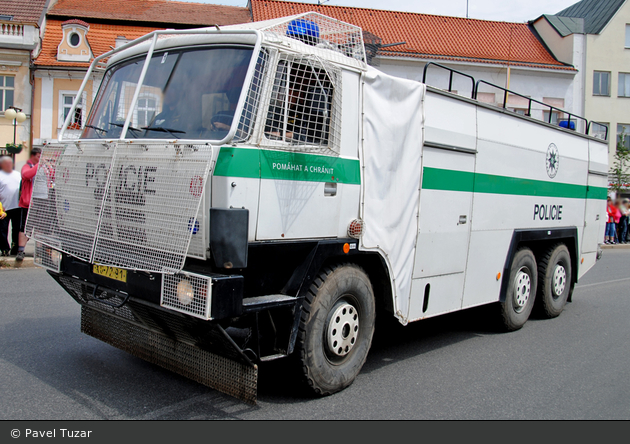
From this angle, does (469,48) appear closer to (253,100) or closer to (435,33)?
(435,33)

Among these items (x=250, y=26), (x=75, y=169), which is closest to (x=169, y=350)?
(x=75, y=169)

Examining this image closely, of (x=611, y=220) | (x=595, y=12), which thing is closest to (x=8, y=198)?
(x=611, y=220)

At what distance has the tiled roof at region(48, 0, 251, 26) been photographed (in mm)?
30141

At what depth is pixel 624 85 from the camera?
3762cm

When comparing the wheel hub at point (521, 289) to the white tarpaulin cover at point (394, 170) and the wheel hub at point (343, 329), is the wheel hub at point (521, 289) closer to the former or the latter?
the white tarpaulin cover at point (394, 170)

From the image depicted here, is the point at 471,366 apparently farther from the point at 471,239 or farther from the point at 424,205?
the point at 424,205

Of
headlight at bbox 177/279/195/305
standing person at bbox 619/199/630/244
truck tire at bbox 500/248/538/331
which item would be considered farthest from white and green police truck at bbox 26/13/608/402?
standing person at bbox 619/199/630/244

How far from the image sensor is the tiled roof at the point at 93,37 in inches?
1107

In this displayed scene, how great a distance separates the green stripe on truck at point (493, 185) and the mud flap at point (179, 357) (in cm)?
252

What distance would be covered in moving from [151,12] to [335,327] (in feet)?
101

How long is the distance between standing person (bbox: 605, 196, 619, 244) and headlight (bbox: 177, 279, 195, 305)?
839 inches

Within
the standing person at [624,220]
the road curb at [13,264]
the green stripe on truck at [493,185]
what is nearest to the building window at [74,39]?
the road curb at [13,264]

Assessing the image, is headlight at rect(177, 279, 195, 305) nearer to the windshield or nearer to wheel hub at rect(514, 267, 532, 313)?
the windshield

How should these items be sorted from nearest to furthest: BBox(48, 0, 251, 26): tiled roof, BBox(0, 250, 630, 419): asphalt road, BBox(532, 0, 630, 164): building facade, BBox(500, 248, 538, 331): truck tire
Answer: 1. BBox(0, 250, 630, 419): asphalt road
2. BBox(500, 248, 538, 331): truck tire
3. BBox(48, 0, 251, 26): tiled roof
4. BBox(532, 0, 630, 164): building facade
